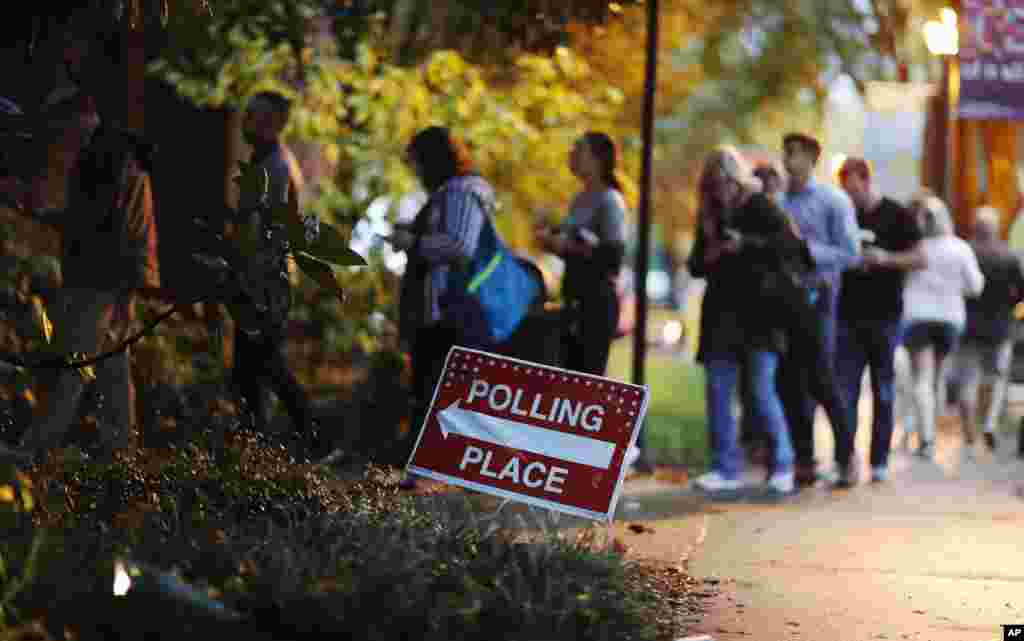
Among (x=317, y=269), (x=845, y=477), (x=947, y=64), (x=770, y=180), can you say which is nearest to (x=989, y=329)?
(x=947, y=64)

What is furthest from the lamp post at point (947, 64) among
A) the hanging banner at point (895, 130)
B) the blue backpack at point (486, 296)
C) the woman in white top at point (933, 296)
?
the blue backpack at point (486, 296)

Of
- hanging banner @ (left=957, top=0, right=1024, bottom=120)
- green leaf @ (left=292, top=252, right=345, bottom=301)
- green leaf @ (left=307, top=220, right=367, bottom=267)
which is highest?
hanging banner @ (left=957, top=0, right=1024, bottom=120)

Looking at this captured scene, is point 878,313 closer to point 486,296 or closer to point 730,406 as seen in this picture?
point 730,406

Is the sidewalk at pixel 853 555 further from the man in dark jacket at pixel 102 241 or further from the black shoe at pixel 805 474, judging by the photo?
the man in dark jacket at pixel 102 241

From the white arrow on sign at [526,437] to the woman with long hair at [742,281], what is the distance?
3.85 meters

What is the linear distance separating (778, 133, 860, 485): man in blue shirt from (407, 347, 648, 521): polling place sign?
4100 millimetres

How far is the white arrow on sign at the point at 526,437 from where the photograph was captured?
7.45m

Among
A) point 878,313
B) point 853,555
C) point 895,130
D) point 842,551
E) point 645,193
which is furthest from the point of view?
point 895,130

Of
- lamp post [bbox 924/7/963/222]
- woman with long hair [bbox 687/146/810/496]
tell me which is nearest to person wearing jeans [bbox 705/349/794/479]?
woman with long hair [bbox 687/146/810/496]

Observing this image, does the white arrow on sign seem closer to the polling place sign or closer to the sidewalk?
the polling place sign

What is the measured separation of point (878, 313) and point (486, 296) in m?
3.06

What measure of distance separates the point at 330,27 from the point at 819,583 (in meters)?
7.15

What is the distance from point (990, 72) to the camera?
486 inches

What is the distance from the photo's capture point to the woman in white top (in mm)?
14320
